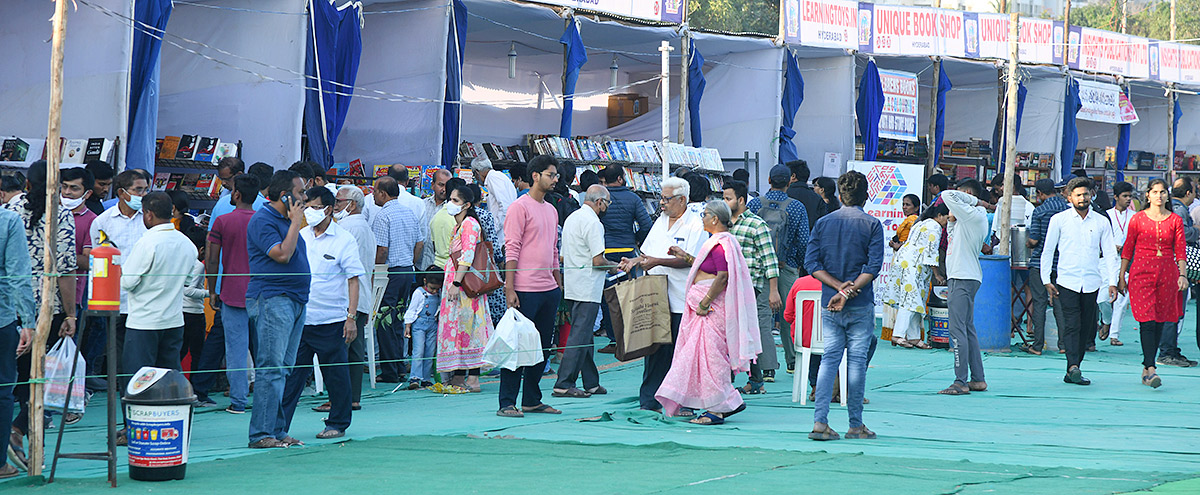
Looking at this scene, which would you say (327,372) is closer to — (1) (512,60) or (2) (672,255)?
(2) (672,255)

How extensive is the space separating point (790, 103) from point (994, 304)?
8090 mm

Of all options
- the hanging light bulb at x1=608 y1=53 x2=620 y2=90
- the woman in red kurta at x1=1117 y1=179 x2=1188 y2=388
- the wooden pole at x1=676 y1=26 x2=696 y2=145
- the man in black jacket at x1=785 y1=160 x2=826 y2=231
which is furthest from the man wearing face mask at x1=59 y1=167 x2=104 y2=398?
the hanging light bulb at x1=608 y1=53 x2=620 y2=90

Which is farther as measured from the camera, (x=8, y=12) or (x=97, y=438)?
(x=8, y=12)

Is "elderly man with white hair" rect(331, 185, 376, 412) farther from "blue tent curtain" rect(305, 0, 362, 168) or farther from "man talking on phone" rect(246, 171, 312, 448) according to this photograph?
"blue tent curtain" rect(305, 0, 362, 168)

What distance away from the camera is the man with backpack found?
956cm

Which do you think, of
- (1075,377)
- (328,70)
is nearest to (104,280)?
(1075,377)

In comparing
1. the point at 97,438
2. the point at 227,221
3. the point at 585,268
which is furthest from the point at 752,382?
the point at 97,438

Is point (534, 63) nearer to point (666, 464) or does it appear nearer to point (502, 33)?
point (502, 33)

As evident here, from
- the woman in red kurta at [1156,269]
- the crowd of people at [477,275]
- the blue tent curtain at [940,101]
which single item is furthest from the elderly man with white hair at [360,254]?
the blue tent curtain at [940,101]

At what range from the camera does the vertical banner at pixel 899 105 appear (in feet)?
68.3

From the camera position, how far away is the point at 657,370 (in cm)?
796

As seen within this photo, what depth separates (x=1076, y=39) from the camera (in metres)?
23.4

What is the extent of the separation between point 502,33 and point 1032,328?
8.59m

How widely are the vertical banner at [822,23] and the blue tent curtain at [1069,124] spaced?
5.83 m
